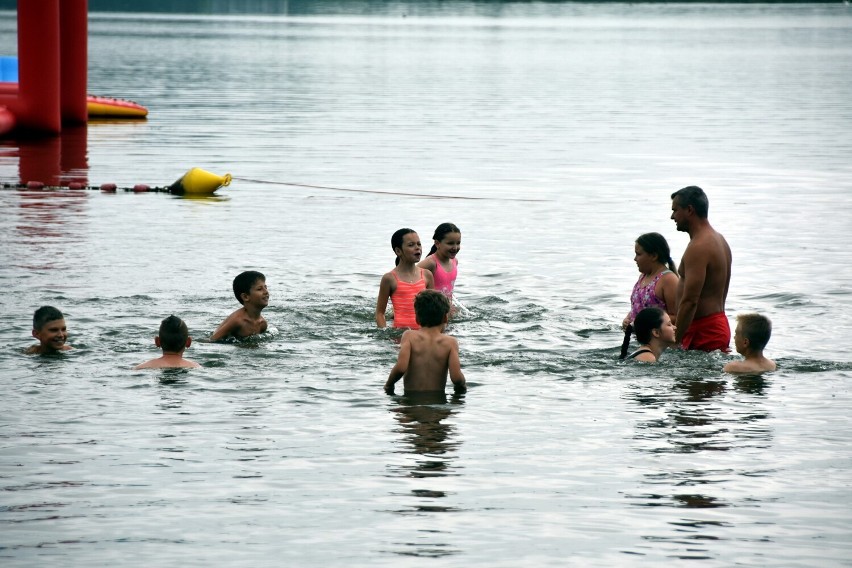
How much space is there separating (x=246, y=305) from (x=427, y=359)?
229 cm

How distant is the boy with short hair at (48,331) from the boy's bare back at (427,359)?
9.35ft

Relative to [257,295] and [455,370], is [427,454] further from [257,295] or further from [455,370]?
[257,295]

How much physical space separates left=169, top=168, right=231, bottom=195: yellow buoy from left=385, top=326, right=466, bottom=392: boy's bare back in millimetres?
12591

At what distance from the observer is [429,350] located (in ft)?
32.0

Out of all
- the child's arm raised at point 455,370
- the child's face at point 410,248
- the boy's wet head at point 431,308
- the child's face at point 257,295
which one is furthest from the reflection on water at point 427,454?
the child's face at point 410,248

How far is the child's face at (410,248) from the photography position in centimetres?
1184

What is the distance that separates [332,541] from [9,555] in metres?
1.64

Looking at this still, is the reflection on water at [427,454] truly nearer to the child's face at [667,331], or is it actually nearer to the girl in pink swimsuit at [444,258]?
the child's face at [667,331]

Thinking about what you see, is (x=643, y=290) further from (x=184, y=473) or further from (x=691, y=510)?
(x=184, y=473)

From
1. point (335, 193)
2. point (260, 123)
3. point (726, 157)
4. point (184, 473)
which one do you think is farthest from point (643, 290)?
point (260, 123)

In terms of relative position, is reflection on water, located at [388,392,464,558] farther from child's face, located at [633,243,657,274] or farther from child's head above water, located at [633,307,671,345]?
child's face, located at [633,243,657,274]

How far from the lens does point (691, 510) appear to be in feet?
24.8

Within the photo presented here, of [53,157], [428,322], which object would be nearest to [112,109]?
[53,157]

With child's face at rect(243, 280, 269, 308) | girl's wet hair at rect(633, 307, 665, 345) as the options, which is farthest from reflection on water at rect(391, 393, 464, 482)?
child's face at rect(243, 280, 269, 308)
